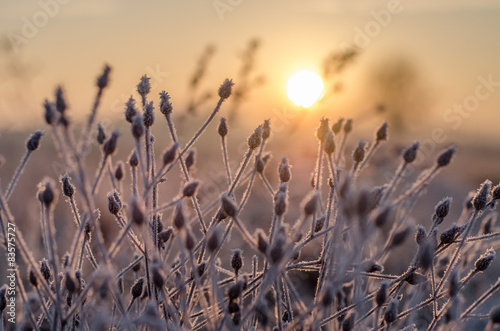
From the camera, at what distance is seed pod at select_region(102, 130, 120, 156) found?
1.60 m

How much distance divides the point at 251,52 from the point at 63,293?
125 inches

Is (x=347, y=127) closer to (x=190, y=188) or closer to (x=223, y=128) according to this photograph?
(x=223, y=128)

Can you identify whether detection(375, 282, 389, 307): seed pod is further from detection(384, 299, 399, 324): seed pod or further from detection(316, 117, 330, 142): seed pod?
detection(316, 117, 330, 142): seed pod

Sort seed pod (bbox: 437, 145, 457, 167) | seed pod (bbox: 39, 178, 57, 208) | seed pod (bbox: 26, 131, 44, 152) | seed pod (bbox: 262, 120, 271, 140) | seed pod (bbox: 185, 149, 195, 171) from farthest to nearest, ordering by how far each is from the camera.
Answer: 1. seed pod (bbox: 185, 149, 195, 171)
2. seed pod (bbox: 262, 120, 271, 140)
3. seed pod (bbox: 26, 131, 44, 152)
4. seed pod (bbox: 437, 145, 457, 167)
5. seed pod (bbox: 39, 178, 57, 208)

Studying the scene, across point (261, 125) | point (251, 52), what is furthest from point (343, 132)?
point (251, 52)

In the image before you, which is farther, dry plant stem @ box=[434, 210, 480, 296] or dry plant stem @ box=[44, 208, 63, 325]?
dry plant stem @ box=[434, 210, 480, 296]

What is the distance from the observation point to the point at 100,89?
5.10ft

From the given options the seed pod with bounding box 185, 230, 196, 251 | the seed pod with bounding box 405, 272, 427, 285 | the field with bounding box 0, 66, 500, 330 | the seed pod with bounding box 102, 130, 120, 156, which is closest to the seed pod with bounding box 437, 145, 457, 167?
the field with bounding box 0, 66, 500, 330

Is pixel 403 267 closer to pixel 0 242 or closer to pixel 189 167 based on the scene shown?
pixel 189 167

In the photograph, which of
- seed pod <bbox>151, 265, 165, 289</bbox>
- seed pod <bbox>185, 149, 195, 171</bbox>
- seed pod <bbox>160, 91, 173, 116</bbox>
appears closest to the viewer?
seed pod <bbox>151, 265, 165, 289</bbox>

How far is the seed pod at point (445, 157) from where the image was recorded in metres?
1.62

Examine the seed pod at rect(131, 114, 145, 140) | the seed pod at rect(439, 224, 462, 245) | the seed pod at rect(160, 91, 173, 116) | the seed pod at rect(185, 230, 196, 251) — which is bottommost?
the seed pod at rect(439, 224, 462, 245)

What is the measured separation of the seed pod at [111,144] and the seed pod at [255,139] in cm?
61

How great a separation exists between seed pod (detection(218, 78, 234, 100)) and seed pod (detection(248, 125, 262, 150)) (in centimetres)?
19
